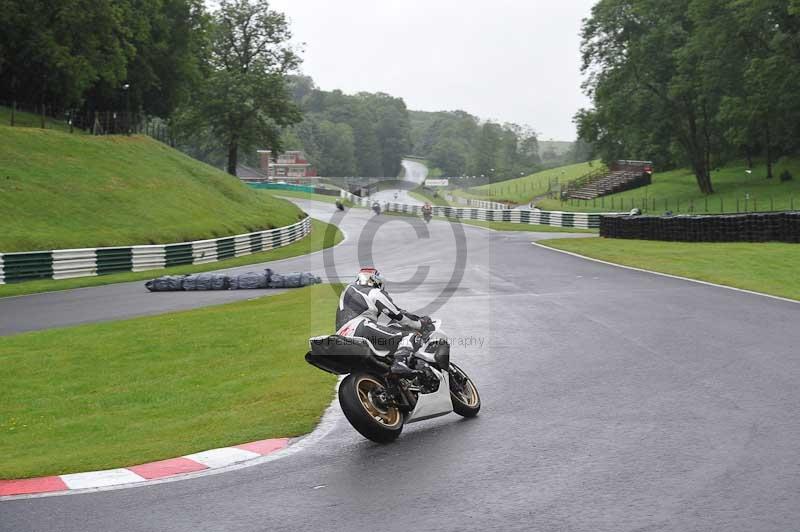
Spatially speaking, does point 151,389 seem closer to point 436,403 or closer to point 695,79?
point 436,403

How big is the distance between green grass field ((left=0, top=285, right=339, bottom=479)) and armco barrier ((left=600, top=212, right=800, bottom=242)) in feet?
73.0

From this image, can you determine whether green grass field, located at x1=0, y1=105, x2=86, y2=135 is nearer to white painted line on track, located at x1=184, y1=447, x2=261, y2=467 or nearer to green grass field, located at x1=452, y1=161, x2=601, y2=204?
white painted line on track, located at x1=184, y1=447, x2=261, y2=467

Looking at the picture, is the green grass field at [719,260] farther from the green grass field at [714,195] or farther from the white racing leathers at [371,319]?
the green grass field at [714,195]

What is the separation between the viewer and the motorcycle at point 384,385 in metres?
8.91

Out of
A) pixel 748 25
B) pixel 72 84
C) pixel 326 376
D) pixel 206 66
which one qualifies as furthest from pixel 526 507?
pixel 206 66

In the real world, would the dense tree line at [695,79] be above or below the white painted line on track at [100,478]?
above

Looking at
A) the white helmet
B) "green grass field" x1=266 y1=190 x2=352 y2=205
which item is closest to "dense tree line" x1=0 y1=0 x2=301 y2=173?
"green grass field" x1=266 y1=190 x2=352 y2=205

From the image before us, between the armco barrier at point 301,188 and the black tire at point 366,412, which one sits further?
the armco barrier at point 301,188

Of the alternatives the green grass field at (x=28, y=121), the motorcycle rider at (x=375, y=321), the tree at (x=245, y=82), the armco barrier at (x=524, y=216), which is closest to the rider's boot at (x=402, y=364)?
the motorcycle rider at (x=375, y=321)

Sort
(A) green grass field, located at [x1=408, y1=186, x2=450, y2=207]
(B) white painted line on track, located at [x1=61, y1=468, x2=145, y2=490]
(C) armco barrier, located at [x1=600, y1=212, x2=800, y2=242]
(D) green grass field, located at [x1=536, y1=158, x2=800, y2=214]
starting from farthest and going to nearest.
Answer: (A) green grass field, located at [x1=408, y1=186, x2=450, y2=207] → (D) green grass field, located at [x1=536, y1=158, x2=800, y2=214] → (C) armco barrier, located at [x1=600, y1=212, x2=800, y2=242] → (B) white painted line on track, located at [x1=61, y1=468, x2=145, y2=490]

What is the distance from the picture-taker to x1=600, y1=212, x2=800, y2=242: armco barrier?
3419cm

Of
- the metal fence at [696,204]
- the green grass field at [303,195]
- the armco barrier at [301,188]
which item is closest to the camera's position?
the metal fence at [696,204]

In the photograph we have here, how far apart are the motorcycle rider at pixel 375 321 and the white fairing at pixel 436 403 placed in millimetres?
433

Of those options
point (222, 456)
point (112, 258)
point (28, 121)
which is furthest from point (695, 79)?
point (222, 456)
